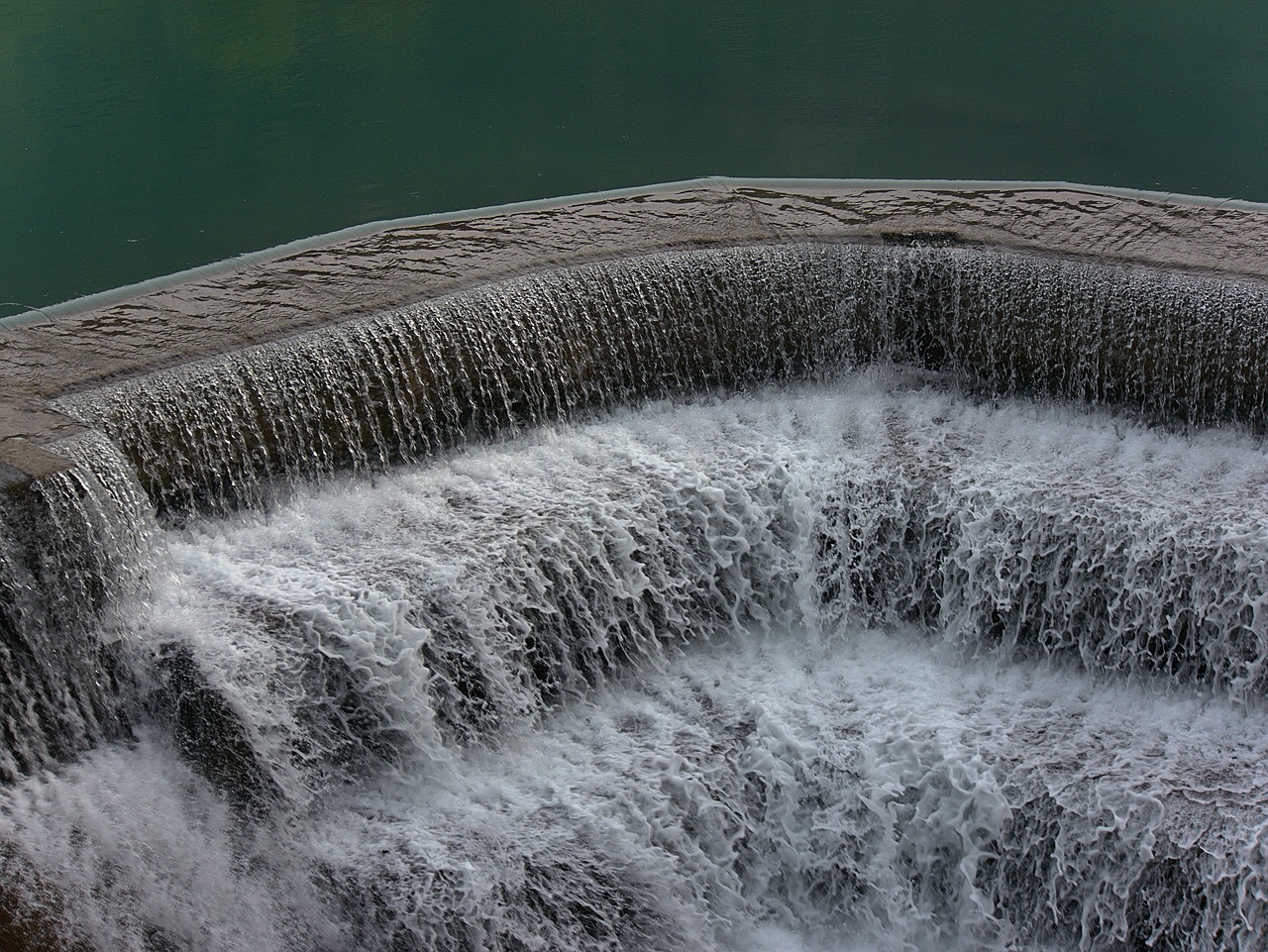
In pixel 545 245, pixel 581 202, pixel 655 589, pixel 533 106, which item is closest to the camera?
pixel 655 589

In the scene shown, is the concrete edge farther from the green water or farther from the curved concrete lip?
the green water

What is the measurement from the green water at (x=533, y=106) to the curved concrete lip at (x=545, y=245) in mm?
878

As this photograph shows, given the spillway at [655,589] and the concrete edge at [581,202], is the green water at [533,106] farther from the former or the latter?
the spillway at [655,589]

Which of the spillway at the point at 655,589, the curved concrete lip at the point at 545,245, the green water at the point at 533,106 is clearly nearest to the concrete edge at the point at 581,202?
the curved concrete lip at the point at 545,245

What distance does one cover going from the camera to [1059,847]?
429 centimetres

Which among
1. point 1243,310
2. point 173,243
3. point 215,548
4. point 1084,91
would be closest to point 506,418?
point 215,548

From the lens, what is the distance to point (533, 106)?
31.2 feet

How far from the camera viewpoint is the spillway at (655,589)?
4.29 metres

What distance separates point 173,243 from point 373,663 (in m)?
3.98

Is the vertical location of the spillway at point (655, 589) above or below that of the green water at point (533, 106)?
below

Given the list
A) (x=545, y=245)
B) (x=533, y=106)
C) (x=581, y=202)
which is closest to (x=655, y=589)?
(x=545, y=245)

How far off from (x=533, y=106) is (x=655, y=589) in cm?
546

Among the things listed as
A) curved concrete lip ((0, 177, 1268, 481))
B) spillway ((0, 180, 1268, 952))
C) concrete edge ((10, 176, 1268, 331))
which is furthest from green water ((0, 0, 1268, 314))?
spillway ((0, 180, 1268, 952))

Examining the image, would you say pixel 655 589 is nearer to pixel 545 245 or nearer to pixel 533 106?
pixel 545 245
